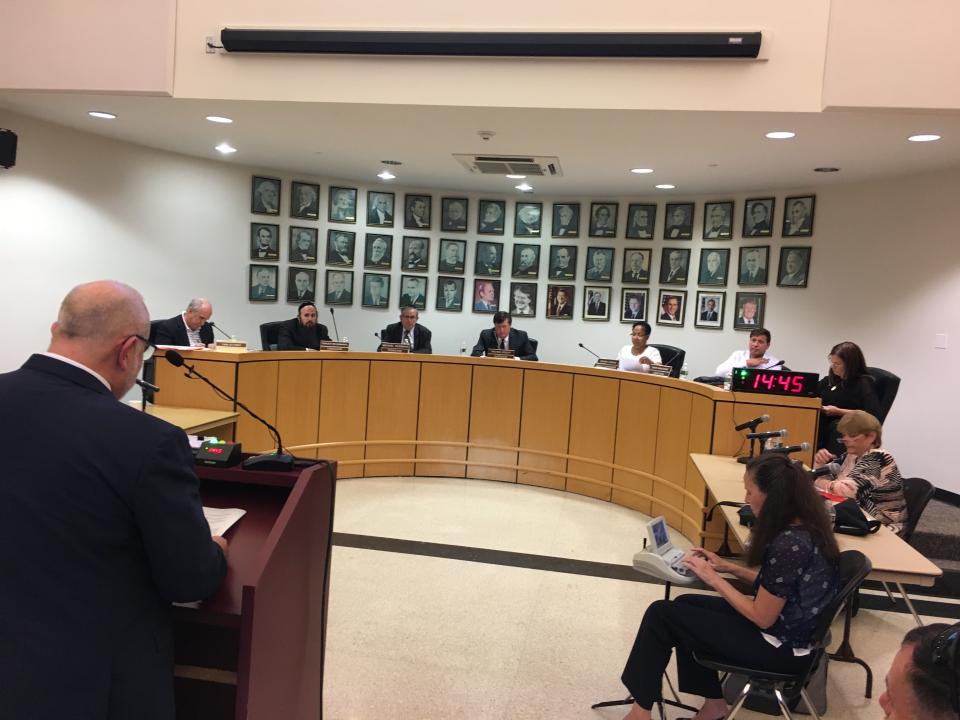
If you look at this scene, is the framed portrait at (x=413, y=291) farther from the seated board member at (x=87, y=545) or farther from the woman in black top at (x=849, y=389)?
the seated board member at (x=87, y=545)

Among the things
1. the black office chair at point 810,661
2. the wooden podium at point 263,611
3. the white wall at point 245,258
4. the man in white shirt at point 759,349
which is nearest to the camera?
the wooden podium at point 263,611

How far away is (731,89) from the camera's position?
202 inches

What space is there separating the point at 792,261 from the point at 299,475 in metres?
7.52

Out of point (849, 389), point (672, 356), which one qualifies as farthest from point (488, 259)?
point (849, 389)

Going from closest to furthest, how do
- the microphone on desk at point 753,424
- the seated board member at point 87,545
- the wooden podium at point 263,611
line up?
the seated board member at point 87,545 < the wooden podium at point 263,611 < the microphone on desk at point 753,424

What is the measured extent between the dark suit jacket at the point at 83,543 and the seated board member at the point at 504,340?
20.6 feet

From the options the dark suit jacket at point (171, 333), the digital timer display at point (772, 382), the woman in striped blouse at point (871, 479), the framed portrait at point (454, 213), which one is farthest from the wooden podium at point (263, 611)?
the framed portrait at point (454, 213)

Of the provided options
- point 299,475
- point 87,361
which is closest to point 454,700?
point 299,475

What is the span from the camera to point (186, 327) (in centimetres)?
711

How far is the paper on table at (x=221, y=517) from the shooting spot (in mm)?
1968

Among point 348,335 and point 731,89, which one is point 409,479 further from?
point 731,89

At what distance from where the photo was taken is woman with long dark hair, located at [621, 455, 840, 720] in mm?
2668

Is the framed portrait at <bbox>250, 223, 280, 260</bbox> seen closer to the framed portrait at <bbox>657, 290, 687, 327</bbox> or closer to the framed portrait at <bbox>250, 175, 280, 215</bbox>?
the framed portrait at <bbox>250, 175, 280, 215</bbox>

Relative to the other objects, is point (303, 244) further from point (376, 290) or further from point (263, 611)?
point (263, 611)
